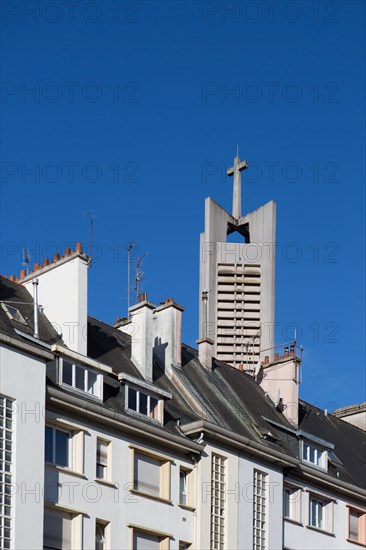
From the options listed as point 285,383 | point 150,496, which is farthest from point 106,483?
point 285,383

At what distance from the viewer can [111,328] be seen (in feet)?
165

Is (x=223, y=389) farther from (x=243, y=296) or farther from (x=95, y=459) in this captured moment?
(x=243, y=296)

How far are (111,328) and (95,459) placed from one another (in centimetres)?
948

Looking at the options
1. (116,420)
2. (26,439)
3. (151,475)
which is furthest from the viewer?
(151,475)

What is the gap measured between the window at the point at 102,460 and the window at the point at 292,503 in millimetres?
9808

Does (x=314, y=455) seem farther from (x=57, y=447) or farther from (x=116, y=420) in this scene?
(x=57, y=447)

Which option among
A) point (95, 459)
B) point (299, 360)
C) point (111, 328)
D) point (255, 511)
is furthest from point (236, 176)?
point (95, 459)

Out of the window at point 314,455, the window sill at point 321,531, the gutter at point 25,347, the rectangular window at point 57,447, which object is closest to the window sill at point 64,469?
the rectangular window at point 57,447

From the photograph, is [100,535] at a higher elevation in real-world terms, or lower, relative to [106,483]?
lower

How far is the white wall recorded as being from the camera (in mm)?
37281

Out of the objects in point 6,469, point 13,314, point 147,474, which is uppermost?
point 13,314

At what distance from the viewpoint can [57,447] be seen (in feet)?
133

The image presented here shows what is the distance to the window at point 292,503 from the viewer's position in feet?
163

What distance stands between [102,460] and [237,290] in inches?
1123
